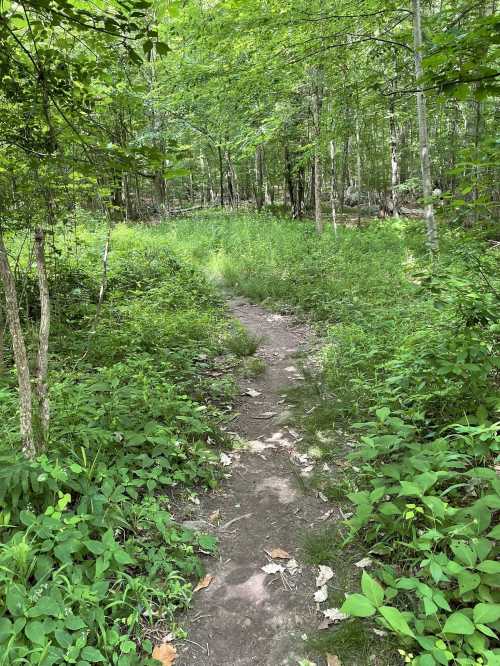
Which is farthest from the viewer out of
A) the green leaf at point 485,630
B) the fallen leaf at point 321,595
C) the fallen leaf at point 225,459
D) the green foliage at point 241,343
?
the green foliage at point 241,343

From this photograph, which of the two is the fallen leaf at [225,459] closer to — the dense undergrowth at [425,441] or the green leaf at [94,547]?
the dense undergrowth at [425,441]

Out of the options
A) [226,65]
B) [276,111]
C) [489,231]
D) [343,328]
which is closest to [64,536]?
[489,231]

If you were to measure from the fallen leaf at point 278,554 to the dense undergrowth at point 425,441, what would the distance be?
531 millimetres

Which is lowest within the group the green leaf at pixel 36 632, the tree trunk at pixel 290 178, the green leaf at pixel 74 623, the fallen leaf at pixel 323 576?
the fallen leaf at pixel 323 576

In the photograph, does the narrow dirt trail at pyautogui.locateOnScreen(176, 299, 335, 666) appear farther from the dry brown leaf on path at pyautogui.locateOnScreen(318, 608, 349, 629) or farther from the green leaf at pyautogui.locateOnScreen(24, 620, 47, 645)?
the green leaf at pyautogui.locateOnScreen(24, 620, 47, 645)

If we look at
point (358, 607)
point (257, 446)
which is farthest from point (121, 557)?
point (257, 446)

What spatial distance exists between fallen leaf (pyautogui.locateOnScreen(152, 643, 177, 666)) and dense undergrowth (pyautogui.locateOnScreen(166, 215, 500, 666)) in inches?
43.6

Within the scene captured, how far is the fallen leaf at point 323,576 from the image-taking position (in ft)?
9.42

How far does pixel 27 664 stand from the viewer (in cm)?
205

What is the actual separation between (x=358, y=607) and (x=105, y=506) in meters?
1.90

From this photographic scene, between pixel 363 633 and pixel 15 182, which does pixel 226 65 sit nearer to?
pixel 15 182

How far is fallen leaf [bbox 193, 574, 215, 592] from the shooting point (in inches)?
114

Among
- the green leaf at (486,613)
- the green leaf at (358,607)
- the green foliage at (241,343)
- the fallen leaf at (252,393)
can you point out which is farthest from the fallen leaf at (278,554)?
the green foliage at (241,343)

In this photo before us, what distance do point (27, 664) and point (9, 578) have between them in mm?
438
